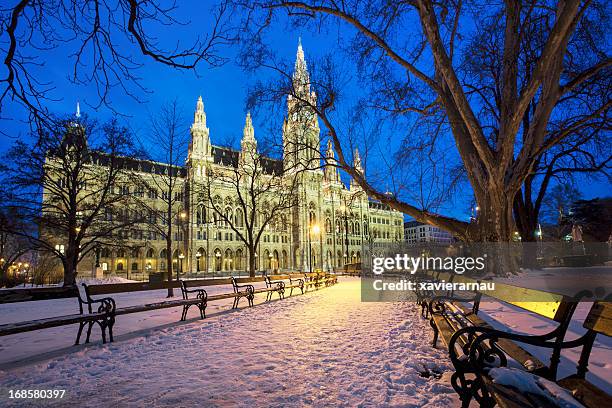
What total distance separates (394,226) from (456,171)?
87967 mm

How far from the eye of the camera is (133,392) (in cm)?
354

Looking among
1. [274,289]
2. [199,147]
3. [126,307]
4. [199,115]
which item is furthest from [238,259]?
[126,307]

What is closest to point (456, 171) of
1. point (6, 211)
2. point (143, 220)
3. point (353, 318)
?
point (353, 318)

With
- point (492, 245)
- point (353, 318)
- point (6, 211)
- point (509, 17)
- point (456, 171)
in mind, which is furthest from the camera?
point (456, 171)

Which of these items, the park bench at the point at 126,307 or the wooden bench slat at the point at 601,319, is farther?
the park bench at the point at 126,307

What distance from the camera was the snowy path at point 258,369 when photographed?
330 cm

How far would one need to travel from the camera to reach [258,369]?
418cm

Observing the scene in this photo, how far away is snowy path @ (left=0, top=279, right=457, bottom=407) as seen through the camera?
3.30 meters

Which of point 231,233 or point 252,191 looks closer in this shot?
point 252,191

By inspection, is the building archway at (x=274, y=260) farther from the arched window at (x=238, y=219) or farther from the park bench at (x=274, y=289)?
the park bench at (x=274, y=289)

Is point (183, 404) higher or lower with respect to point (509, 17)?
lower

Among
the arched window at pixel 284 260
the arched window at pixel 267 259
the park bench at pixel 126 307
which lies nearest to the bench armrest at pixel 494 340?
the park bench at pixel 126 307

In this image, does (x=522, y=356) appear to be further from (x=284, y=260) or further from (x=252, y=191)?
(x=284, y=260)

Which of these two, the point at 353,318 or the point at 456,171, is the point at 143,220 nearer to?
the point at 353,318
